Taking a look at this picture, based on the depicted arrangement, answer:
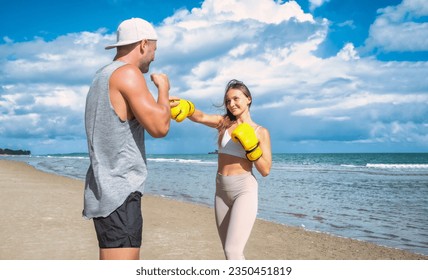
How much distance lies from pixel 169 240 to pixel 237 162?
10.8 feet

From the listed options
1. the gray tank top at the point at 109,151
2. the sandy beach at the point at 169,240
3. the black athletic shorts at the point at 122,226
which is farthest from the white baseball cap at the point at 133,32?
the sandy beach at the point at 169,240

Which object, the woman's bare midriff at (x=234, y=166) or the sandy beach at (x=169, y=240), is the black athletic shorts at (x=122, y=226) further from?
the sandy beach at (x=169, y=240)

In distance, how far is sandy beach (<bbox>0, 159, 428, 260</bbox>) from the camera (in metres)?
5.77

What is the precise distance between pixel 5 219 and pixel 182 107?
19.2 ft

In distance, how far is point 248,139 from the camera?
3.46 m

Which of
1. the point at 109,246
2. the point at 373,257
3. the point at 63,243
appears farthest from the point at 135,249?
the point at 373,257

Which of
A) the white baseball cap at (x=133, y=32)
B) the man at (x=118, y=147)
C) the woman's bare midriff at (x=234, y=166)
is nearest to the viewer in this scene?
the man at (x=118, y=147)

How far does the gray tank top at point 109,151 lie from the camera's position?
7.12 feet

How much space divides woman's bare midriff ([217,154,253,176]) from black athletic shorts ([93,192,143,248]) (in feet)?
5.09

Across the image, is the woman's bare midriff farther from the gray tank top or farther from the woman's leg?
the gray tank top

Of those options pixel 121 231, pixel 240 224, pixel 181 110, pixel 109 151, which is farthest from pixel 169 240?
pixel 109 151

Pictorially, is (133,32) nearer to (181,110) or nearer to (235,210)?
(181,110)

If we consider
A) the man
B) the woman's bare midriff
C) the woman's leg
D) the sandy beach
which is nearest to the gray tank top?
the man

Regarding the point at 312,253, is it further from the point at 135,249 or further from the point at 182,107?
the point at 135,249
